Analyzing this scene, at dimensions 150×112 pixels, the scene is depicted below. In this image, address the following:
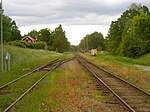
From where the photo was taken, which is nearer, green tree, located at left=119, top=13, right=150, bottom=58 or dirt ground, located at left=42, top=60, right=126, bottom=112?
dirt ground, located at left=42, top=60, right=126, bottom=112

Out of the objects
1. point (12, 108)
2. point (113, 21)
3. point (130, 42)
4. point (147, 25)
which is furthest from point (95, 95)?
point (113, 21)

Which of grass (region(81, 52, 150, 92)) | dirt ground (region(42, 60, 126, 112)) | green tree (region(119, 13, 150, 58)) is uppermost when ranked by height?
green tree (region(119, 13, 150, 58))

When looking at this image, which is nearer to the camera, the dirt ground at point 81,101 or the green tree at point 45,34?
the dirt ground at point 81,101

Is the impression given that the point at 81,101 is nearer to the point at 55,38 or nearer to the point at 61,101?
the point at 61,101

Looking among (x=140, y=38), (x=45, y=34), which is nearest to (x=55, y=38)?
(x=45, y=34)

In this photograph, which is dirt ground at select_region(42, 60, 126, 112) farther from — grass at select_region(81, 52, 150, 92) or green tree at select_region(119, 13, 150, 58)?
green tree at select_region(119, 13, 150, 58)


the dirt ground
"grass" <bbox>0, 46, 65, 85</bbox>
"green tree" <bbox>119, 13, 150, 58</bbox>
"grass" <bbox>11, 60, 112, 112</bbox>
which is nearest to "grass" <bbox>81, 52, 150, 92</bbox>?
the dirt ground

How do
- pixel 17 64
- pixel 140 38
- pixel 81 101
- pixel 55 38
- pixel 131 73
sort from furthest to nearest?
pixel 55 38
pixel 140 38
pixel 17 64
pixel 131 73
pixel 81 101

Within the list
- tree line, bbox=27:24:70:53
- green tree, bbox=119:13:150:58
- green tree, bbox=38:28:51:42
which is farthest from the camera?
green tree, bbox=38:28:51:42

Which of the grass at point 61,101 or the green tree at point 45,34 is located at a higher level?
the green tree at point 45,34

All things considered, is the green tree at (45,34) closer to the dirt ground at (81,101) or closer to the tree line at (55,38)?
the tree line at (55,38)

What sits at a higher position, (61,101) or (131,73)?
(61,101)

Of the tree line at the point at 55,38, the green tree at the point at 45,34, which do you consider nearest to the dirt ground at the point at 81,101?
the tree line at the point at 55,38

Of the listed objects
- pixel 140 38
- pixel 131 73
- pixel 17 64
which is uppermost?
pixel 140 38
